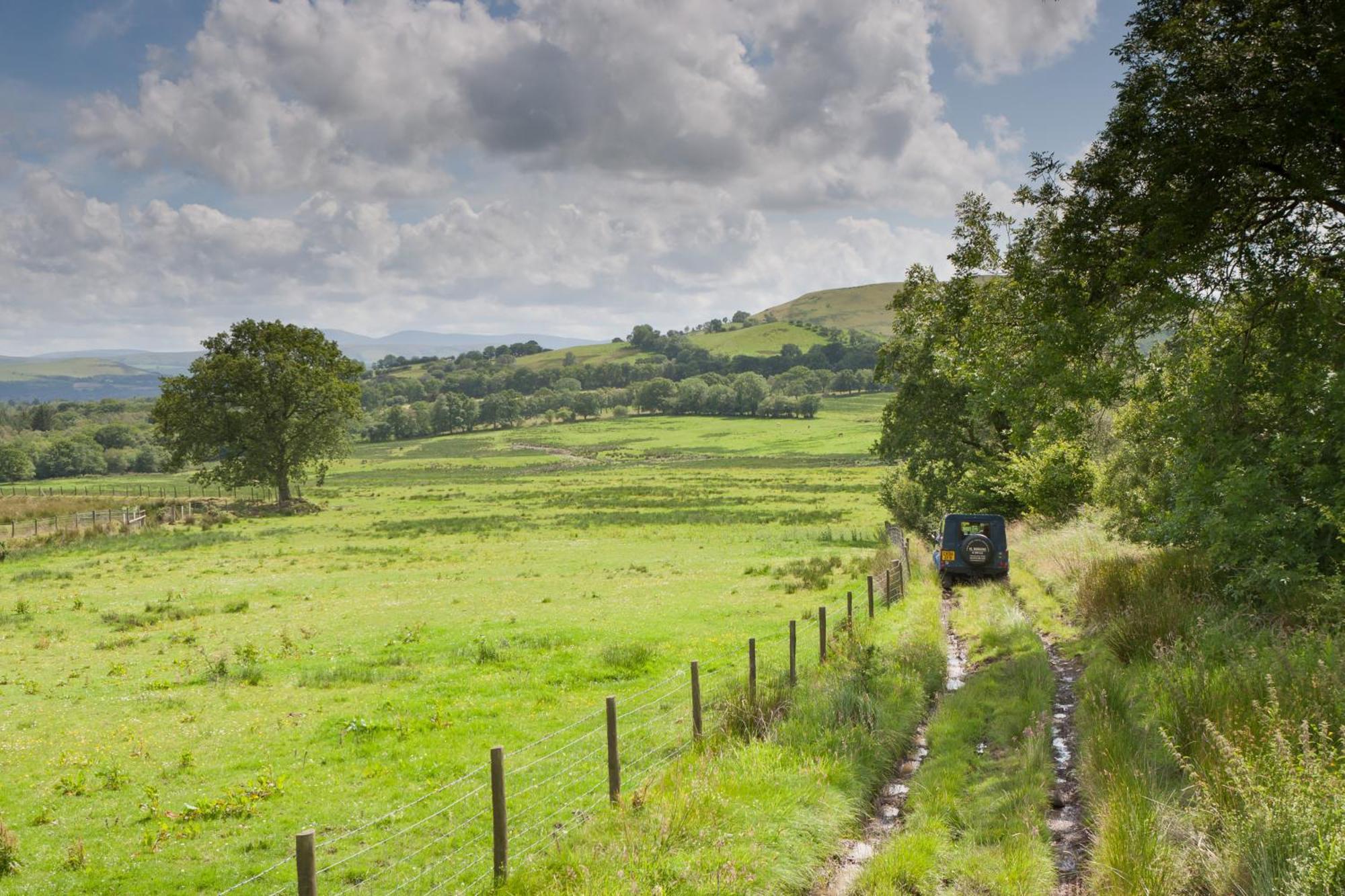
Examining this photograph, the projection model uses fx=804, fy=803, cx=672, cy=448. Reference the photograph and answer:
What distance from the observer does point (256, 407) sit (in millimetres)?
68438

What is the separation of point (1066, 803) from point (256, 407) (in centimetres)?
7203

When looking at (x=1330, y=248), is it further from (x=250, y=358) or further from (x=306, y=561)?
(x=250, y=358)

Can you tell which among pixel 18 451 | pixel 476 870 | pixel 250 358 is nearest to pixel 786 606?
pixel 476 870

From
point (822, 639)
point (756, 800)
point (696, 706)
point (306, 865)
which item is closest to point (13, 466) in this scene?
point (822, 639)

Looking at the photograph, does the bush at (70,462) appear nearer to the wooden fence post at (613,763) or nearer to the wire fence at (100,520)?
the wire fence at (100,520)

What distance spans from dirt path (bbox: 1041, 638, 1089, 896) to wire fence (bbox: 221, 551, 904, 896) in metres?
3.95

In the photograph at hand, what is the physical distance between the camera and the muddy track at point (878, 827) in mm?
7523

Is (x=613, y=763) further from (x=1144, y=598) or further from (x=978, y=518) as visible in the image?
(x=978, y=518)

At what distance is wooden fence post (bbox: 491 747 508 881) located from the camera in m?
7.34

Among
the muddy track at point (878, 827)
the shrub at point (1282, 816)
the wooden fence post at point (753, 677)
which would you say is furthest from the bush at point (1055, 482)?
the shrub at point (1282, 816)

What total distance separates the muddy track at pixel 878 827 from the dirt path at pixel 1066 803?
159 cm

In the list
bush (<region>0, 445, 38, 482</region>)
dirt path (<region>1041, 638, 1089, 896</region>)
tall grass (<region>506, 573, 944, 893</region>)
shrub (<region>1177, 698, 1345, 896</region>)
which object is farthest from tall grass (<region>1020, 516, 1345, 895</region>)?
bush (<region>0, 445, 38, 482</region>)

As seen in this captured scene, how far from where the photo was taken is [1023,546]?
96.8ft

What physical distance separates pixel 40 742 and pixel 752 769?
1291cm
